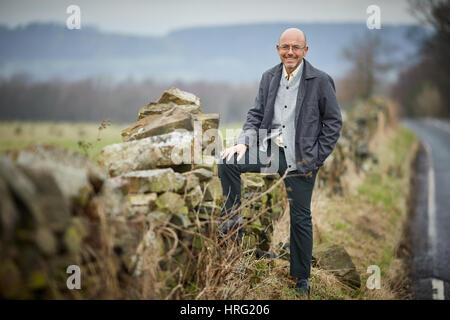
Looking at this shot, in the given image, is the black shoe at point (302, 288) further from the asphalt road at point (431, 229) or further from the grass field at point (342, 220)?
the asphalt road at point (431, 229)

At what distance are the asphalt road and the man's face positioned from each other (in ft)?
13.0

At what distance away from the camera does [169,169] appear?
11.6 ft

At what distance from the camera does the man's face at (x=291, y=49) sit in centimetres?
368

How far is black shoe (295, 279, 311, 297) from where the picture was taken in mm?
3801

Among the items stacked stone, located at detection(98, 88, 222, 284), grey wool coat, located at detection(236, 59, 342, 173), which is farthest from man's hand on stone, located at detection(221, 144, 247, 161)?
grey wool coat, located at detection(236, 59, 342, 173)

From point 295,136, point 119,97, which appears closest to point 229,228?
point 295,136

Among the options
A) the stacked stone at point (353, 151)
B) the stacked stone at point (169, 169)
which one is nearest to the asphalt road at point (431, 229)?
the stacked stone at point (353, 151)

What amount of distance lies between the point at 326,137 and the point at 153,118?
1923mm

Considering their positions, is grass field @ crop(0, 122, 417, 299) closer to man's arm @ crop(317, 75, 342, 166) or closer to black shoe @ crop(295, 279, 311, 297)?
black shoe @ crop(295, 279, 311, 297)

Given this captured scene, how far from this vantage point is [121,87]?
130 ft

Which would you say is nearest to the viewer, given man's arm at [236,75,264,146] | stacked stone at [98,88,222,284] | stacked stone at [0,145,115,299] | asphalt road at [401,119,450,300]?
stacked stone at [0,145,115,299]

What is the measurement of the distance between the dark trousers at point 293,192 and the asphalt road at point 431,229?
110 inches

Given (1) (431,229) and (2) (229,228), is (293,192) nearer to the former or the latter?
(2) (229,228)

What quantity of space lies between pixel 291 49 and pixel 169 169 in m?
1.58
